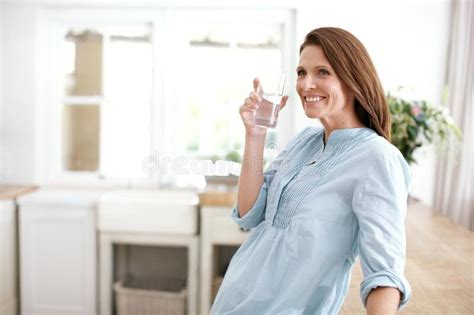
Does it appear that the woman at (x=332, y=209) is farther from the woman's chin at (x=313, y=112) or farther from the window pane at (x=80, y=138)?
the window pane at (x=80, y=138)

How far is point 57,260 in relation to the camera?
309cm

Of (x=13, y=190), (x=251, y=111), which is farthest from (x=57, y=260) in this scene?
(x=251, y=111)

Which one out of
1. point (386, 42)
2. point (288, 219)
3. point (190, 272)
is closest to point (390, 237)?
point (288, 219)

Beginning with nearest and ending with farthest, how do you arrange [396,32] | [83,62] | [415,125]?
[415,125] → [396,32] → [83,62]

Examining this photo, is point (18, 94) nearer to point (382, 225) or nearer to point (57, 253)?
point (57, 253)

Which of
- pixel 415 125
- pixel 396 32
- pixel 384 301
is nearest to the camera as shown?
pixel 384 301

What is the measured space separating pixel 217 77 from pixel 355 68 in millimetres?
2330

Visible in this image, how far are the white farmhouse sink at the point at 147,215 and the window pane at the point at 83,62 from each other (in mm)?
872

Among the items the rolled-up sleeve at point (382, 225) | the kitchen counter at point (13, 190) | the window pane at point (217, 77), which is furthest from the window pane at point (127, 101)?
the rolled-up sleeve at point (382, 225)

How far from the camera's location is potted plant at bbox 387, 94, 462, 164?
2.31m

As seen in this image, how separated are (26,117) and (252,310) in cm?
270

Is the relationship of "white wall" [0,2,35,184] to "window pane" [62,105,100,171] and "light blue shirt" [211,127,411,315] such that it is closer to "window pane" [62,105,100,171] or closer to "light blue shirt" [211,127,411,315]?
"window pane" [62,105,100,171]

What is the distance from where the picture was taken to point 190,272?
2.92 metres

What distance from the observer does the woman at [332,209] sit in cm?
86
